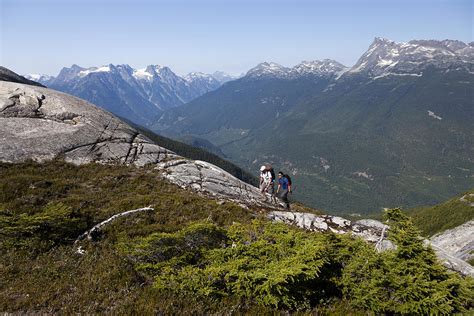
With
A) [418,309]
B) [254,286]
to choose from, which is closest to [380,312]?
[418,309]

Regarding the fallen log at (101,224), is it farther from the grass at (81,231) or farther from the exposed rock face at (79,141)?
the exposed rock face at (79,141)

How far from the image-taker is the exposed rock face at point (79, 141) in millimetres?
24891

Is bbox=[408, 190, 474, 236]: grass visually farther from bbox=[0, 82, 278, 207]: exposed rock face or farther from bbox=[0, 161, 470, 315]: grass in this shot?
bbox=[0, 161, 470, 315]: grass

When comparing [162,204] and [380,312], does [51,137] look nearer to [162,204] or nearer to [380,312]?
[162,204]

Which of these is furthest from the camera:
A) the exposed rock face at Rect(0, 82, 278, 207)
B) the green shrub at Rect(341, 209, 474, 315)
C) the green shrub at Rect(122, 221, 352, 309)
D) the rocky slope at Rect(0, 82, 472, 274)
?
the exposed rock face at Rect(0, 82, 278, 207)

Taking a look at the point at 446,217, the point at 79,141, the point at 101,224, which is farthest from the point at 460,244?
the point at 101,224

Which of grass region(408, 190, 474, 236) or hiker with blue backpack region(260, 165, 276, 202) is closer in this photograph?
hiker with blue backpack region(260, 165, 276, 202)

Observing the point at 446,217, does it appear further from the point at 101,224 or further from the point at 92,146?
the point at 101,224

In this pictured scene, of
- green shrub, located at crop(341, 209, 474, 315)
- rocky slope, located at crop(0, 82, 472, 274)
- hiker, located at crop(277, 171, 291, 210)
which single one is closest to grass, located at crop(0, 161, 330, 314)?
green shrub, located at crop(341, 209, 474, 315)

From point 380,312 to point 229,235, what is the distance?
18.6ft

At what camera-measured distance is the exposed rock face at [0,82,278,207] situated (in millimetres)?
24891

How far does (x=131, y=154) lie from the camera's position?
95.4ft

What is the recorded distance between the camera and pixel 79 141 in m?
27.5

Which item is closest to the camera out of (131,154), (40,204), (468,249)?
(40,204)
